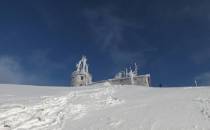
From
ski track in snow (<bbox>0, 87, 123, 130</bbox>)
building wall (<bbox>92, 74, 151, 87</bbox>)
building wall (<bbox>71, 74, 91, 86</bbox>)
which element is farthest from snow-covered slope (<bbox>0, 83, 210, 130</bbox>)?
building wall (<bbox>71, 74, 91, 86</bbox>)

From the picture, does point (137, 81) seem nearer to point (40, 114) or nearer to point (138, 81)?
point (138, 81)

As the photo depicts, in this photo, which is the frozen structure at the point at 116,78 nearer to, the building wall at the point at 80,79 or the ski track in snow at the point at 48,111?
the building wall at the point at 80,79

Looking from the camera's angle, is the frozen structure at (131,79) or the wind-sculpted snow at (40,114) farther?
the frozen structure at (131,79)

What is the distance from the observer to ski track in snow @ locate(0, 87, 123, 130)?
1296 cm

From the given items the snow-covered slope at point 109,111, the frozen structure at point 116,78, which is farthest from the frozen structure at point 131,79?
the snow-covered slope at point 109,111

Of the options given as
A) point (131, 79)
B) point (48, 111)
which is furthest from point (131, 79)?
point (48, 111)

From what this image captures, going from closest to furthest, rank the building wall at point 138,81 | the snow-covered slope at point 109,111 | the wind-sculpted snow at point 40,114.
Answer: the snow-covered slope at point 109,111
the wind-sculpted snow at point 40,114
the building wall at point 138,81

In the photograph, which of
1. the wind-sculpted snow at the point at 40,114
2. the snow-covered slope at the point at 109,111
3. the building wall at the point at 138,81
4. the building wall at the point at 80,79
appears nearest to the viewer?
the snow-covered slope at the point at 109,111

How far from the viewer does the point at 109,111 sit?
13.7 metres

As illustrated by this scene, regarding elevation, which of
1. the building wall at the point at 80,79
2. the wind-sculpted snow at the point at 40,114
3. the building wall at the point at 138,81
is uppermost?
the building wall at the point at 80,79

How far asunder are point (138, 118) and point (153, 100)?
9.07ft

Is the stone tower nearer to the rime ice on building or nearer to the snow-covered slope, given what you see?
the rime ice on building

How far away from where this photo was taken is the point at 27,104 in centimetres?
1507

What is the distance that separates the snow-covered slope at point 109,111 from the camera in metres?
11.6
